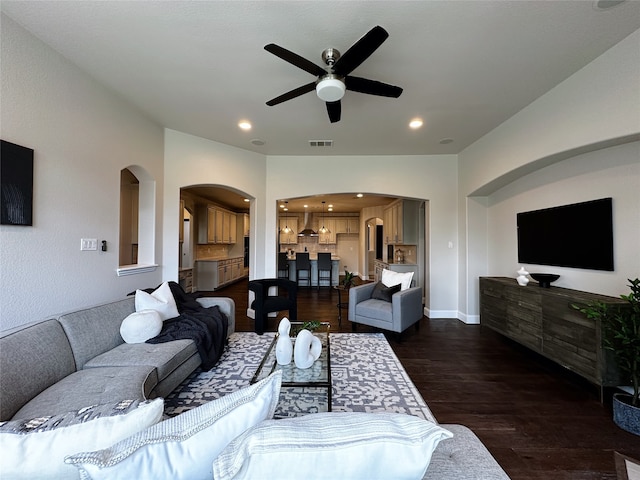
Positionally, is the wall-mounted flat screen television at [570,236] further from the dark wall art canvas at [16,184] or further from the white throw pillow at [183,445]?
the dark wall art canvas at [16,184]

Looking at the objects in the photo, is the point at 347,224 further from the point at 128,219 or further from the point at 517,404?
the point at 517,404

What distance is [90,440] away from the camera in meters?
0.67

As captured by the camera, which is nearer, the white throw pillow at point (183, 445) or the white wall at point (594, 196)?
the white throw pillow at point (183, 445)

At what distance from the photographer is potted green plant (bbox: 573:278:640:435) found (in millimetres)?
1955

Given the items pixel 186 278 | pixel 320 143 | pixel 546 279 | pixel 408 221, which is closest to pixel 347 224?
pixel 408 221

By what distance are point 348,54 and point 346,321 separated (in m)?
3.83

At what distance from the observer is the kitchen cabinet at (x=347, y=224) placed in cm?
1077

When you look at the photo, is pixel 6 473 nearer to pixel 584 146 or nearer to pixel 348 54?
pixel 348 54

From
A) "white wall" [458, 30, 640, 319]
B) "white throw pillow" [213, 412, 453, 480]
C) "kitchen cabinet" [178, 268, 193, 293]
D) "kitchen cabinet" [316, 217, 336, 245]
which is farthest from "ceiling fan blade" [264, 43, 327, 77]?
"kitchen cabinet" [316, 217, 336, 245]

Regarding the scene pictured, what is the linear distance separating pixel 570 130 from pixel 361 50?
222cm

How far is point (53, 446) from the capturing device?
0.64 metres

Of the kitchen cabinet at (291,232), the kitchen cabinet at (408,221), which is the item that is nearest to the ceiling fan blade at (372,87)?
the kitchen cabinet at (408,221)

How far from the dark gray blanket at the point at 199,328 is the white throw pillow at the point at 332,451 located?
2183 mm

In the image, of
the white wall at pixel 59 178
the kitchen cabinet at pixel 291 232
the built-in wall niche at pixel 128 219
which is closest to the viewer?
the white wall at pixel 59 178
